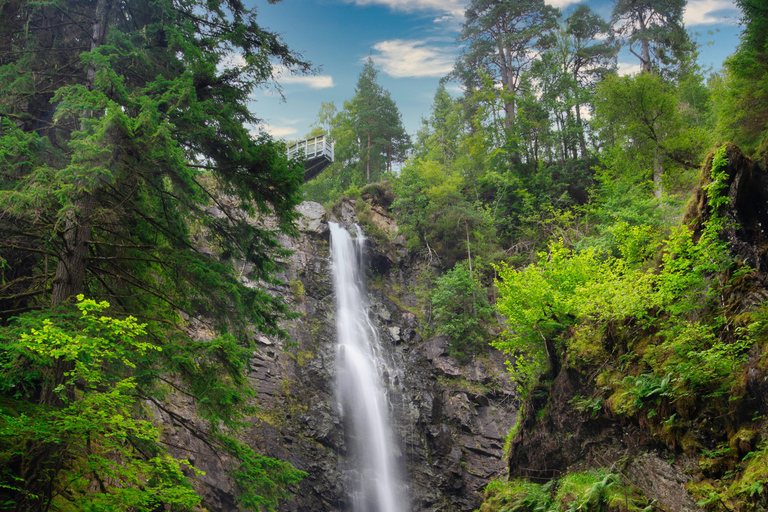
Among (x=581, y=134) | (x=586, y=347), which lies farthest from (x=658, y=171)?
(x=581, y=134)

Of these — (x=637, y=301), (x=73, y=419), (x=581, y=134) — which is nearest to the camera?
(x=73, y=419)

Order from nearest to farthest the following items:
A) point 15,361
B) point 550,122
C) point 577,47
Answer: point 15,361 → point 550,122 → point 577,47

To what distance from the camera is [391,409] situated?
17391 mm

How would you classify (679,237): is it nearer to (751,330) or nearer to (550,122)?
(751,330)

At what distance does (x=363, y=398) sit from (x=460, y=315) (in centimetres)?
598

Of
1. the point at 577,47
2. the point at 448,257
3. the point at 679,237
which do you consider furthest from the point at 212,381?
the point at 577,47

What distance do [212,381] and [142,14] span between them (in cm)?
690

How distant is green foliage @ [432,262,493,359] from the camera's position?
1930 centimetres

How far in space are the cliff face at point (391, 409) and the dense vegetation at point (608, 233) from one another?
6.17ft

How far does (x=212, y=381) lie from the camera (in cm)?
629

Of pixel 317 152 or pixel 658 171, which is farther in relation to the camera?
pixel 317 152

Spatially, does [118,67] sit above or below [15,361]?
above

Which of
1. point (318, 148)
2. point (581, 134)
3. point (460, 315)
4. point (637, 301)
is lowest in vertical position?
point (460, 315)

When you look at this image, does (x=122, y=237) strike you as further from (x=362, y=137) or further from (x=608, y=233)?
(x=362, y=137)
